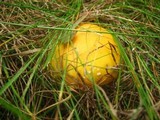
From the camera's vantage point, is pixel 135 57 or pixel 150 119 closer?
pixel 150 119

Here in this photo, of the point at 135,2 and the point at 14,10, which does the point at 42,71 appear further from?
the point at 135,2

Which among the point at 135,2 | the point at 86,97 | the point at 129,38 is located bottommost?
the point at 86,97

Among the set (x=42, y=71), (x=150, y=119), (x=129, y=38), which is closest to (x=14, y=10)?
(x=42, y=71)

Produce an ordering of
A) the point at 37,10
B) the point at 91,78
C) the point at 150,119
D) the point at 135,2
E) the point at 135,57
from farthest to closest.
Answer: the point at 135,2, the point at 37,10, the point at 135,57, the point at 91,78, the point at 150,119
